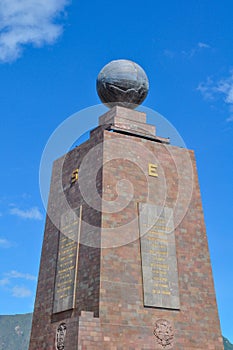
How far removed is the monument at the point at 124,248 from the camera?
17266mm

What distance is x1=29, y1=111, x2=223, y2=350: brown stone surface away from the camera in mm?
17031

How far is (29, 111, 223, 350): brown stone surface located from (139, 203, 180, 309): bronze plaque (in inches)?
9.7

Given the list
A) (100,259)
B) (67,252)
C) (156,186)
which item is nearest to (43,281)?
(67,252)

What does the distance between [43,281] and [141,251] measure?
5.06 meters

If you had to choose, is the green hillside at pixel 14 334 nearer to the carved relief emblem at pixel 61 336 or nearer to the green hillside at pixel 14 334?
the green hillside at pixel 14 334

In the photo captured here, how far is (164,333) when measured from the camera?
57.5 ft

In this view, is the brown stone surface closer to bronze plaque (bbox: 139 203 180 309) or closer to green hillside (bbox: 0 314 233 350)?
bronze plaque (bbox: 139 203 180 309)

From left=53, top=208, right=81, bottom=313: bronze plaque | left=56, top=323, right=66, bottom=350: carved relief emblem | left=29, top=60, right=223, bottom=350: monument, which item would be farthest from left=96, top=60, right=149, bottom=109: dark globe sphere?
left=56, top=323, right=66, bottom=350: carved relief emblem

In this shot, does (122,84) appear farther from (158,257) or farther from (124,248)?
(158,257)

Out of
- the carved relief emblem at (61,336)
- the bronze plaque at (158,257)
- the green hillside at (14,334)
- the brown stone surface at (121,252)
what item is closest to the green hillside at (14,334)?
the green hillside at (14,334)

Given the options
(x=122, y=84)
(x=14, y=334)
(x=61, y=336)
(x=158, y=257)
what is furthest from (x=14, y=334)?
(x=158, y=257)

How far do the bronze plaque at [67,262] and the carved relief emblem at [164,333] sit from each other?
3.44m

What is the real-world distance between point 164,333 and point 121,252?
135 inches

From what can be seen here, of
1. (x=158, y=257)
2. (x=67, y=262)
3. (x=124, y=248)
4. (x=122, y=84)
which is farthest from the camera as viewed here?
(x=122, y=84)
